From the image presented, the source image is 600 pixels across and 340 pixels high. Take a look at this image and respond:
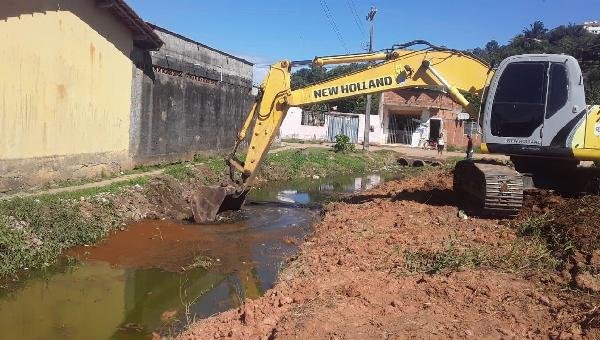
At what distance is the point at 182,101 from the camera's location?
1770cm

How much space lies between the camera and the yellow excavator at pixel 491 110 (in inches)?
355

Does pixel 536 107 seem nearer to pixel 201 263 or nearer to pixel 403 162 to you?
pixel 201 263

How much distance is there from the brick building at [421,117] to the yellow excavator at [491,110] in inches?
1110

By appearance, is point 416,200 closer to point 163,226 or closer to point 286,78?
point 286,78

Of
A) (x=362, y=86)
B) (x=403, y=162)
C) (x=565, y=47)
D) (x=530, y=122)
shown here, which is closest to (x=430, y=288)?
(x=530, y=122)

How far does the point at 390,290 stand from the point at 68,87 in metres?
9.38

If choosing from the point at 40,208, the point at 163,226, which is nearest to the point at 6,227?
the point at 40,208

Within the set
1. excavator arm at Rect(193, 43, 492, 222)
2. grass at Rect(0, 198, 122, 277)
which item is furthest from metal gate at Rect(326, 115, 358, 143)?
grass at Rect(0, 198, 122, 277)

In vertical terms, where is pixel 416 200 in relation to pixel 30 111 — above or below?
below

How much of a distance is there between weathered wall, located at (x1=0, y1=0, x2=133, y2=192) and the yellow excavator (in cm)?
354

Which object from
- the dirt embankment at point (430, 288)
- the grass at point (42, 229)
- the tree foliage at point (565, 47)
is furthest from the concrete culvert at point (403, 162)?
the grass at point (42, 229)

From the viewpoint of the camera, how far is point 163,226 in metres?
10.9

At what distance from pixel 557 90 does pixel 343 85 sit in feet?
12.9

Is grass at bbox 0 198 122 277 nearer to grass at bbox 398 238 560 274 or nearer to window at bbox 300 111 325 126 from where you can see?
grass at bbox 398 238 560 274
